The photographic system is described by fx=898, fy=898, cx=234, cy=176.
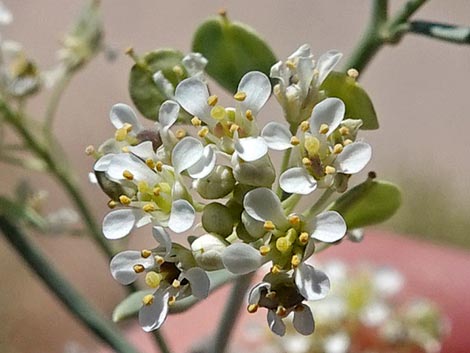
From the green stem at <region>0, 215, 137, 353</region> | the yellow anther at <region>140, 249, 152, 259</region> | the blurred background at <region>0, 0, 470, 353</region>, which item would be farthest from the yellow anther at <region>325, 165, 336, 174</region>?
the blurred background at <region>0, 0, 470, 353</region>

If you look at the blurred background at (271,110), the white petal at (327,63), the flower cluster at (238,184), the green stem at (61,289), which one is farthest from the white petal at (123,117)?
the blurred background at (271,110)

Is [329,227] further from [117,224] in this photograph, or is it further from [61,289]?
[61,289]

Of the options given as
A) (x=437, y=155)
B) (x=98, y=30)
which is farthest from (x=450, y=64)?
(x=98, y=30)

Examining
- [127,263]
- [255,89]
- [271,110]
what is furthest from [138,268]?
[271,110]

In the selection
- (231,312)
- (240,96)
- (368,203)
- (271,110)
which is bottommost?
(271,110)

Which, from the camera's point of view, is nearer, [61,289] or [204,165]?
[204,165]

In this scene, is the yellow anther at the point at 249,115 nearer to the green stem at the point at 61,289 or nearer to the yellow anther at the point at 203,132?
the yellow anther at the point at 203,132
